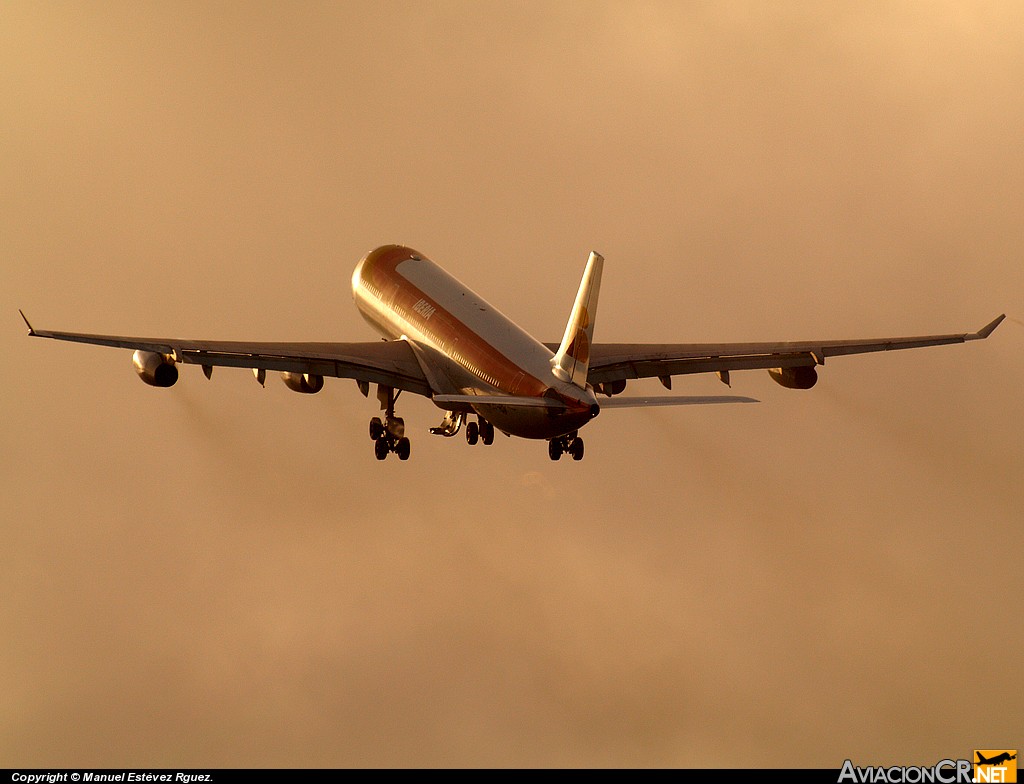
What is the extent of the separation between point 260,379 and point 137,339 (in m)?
5.75

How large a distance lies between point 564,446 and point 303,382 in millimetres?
10441

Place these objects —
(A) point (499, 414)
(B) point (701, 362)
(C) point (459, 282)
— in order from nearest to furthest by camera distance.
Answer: (A) point (499, 414) < (B) point (701, 362) < (C) point (459, 282)

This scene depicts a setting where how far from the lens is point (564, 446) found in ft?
220

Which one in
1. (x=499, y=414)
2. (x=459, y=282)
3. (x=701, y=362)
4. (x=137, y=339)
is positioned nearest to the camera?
(x=137, y=339)

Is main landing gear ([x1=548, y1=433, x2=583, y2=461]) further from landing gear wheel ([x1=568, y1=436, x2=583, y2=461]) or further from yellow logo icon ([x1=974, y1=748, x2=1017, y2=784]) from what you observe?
yellow logo icon ([x1=974, y1=748, x2=1017, y2=784])

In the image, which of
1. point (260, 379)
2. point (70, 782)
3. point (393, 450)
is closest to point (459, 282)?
point (393, 450)

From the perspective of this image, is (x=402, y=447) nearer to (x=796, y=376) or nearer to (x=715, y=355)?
(x=715, y=355)

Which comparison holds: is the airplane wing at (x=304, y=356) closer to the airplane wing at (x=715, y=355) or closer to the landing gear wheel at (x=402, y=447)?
the landing gear wheel at (x=402, y=447)

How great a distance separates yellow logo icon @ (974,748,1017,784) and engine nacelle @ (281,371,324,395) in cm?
2857

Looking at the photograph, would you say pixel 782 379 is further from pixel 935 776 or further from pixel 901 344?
pixel 935 776

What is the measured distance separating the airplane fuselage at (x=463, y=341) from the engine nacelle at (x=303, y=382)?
4763mm

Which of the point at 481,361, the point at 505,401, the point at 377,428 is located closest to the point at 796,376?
the point at 481,361

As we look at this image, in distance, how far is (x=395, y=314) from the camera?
74375 mm

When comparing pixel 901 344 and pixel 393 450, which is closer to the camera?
pixel 901 344
